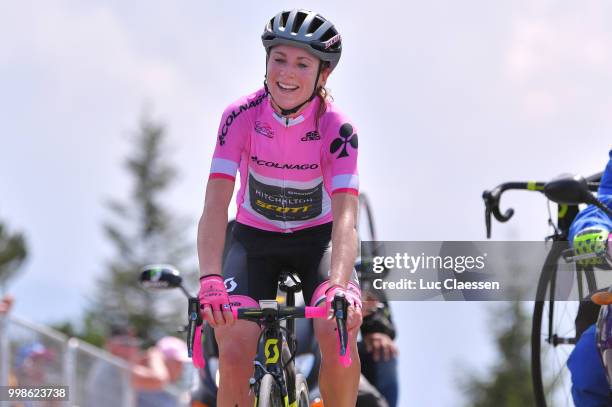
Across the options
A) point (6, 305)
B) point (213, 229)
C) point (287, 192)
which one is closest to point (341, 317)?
point (213, 229)

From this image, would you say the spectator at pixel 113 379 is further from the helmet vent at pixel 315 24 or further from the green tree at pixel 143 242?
the green tree at pixel 143 242

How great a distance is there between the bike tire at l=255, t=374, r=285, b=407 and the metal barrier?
518cm

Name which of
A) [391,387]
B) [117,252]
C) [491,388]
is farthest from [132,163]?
[391,387]

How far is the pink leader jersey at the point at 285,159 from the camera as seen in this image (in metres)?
7.08

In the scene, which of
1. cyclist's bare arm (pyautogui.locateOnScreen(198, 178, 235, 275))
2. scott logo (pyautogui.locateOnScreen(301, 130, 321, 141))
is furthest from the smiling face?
cyclist's bare arm (pyautogui.locateOnScreen(198, 178, 235, 275))

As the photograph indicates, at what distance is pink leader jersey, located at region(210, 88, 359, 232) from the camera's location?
23.2ft

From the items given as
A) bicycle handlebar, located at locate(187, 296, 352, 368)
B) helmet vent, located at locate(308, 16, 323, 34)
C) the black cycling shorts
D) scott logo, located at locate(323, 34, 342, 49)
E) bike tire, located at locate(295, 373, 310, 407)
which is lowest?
bike tire, located at locate(295, 373, 310, 407)

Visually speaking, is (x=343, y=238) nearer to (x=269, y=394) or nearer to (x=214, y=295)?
(x=214, y=295)

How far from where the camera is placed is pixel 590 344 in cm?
791

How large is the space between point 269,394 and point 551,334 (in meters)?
3.17

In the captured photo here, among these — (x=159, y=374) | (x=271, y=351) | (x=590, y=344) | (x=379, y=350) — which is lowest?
(x=271, y=351)

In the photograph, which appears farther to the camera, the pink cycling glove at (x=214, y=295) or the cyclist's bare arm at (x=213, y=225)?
the cyclist's bare arm at (x=213, y=225)

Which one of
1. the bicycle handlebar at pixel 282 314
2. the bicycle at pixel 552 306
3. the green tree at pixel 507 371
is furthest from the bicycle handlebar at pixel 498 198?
the green tree at pixel 507 371

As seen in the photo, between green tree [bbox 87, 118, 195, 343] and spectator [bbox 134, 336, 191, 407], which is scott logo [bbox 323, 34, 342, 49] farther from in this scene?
green tree [bbox 87, 118, 195, 343]
